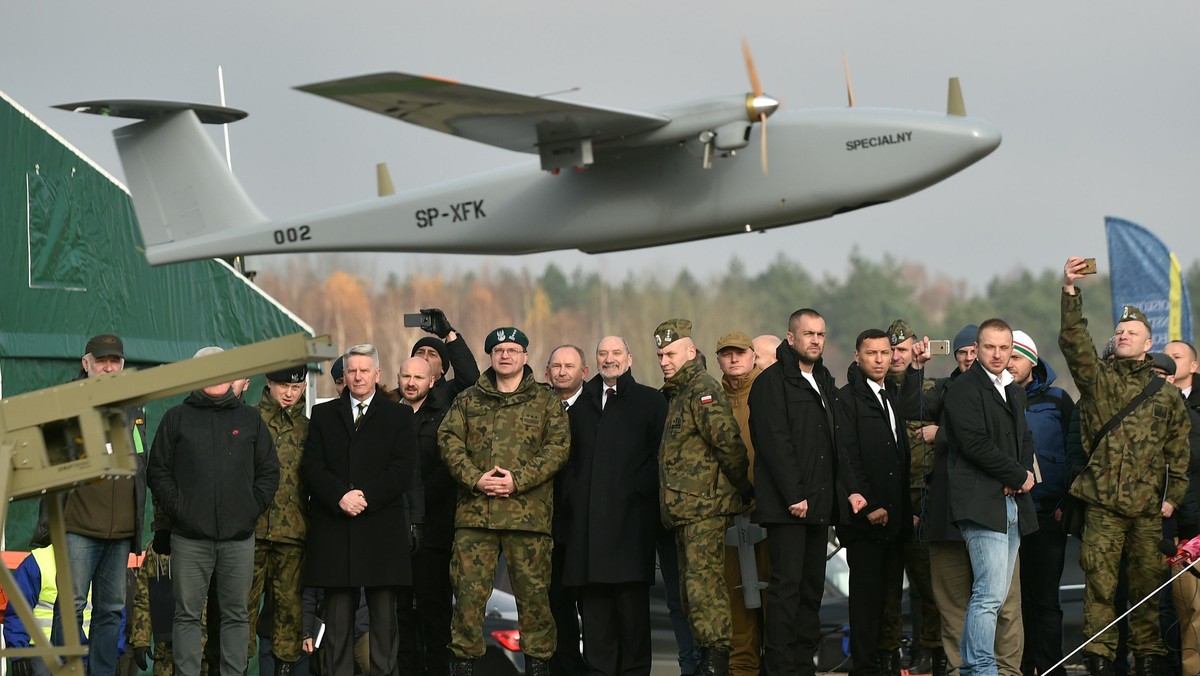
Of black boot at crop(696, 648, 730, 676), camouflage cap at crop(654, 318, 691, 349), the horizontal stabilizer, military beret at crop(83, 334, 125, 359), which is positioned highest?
the horizontal stabilizer

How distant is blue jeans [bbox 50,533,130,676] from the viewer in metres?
7.84

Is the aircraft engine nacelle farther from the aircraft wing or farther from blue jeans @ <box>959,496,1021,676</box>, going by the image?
blue jeans @ <box>959,496,1021,676</box>

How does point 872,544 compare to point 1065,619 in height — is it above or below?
above

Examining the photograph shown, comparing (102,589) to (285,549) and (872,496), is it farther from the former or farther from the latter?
(872,496)

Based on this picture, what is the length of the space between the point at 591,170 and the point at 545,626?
9.03 ft

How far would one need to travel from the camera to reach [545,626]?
7.97 m

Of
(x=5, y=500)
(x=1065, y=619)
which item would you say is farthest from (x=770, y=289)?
(x=5, y=500)

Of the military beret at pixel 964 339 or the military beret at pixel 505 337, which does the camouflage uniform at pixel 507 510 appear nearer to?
the military beret at pixel 505 337

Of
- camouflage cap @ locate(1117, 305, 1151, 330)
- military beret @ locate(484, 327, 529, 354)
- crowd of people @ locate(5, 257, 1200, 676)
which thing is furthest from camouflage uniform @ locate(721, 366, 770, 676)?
camouflage cap @ locate(1117, 305, 1151, 330)

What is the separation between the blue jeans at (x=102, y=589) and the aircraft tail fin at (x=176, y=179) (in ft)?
7.14

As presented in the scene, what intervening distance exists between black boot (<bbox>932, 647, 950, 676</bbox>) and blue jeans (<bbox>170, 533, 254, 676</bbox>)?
13.9ft

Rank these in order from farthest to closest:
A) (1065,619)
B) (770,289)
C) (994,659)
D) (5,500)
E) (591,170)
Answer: (770,289) → (1065,619) → (591,170) → (994,659) → (5,500)

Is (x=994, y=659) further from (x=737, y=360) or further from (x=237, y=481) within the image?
(x=237, y=481)

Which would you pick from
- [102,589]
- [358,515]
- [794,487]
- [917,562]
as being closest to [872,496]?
[917,562]
